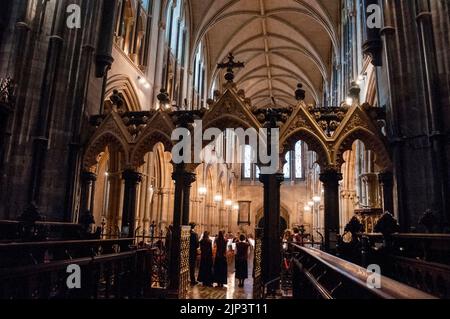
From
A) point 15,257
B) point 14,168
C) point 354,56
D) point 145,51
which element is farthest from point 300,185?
point 15,257

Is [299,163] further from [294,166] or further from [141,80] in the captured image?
[141,80]

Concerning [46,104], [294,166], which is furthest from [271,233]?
[294,166]

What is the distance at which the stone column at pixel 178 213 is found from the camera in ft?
24.3

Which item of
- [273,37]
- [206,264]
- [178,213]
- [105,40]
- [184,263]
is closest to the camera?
[184,263]

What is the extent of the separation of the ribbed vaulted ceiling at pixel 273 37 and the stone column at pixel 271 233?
13687 millimetres

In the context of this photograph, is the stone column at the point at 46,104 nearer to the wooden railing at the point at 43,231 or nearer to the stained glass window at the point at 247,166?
the wooden railing at the point at 43,231

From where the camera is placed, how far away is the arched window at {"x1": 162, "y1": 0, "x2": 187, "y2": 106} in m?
17.2

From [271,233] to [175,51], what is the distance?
13300 mm

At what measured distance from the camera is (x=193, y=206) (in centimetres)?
2173

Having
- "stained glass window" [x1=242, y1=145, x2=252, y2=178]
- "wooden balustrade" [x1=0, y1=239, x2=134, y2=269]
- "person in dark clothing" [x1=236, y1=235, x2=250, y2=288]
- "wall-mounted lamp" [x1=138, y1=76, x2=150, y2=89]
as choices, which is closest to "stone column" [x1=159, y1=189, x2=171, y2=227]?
"wall-mounted lamp" [x1=138, y1=76, x2=150, y2=89]

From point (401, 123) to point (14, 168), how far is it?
765 centimetres

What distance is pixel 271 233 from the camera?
7730 millimetres

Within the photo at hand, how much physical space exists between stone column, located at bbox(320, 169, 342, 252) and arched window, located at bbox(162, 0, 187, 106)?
1063cm

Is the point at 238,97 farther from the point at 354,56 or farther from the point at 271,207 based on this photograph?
the point at 354,56
